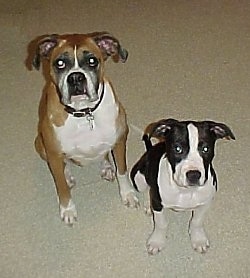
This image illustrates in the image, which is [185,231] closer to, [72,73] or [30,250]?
[30,250]

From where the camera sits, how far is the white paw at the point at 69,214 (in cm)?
268

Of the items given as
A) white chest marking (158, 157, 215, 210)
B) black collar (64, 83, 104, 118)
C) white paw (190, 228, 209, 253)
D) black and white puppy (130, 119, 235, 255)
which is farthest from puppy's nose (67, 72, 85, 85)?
white paw (190, 228, 209, 253)

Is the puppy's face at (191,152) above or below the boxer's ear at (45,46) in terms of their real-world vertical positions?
below

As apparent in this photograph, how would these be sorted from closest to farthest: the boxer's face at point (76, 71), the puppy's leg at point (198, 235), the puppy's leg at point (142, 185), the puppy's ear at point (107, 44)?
the boxer's face at point (76, 71) → the puppy's ear at point (107, 44) → the puppy's leg at point (198, 235) → the puppy's leg at point (142, 185)

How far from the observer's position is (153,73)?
3.42 m

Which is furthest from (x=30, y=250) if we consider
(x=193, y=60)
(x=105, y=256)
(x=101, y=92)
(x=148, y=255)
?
(x=193, y=60)

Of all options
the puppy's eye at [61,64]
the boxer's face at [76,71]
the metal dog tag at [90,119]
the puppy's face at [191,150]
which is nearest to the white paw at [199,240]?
the puppy's face at [191,150]

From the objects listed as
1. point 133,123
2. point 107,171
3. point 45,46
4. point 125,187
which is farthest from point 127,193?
point 45,46

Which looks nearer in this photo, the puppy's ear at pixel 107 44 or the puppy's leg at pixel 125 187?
the puppy's ear at pixel 107 44

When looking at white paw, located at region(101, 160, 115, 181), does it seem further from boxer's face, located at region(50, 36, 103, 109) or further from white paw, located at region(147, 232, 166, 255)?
boxer's face, located at region(50, 36, 103, 109)

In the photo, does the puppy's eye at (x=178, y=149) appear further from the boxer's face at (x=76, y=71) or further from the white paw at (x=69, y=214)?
the white paw at (x=69, y=214)

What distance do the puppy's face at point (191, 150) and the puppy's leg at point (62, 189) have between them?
498 mm

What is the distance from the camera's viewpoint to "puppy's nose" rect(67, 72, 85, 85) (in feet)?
7.37

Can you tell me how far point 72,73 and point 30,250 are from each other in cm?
75
